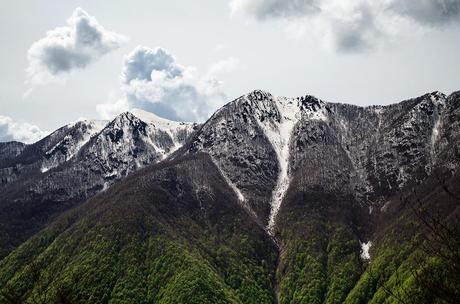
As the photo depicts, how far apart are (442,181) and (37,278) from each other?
21002 mm

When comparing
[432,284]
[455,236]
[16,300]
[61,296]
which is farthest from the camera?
[16,300]

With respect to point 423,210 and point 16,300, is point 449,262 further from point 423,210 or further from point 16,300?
point 16,300

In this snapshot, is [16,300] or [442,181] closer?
[442,181]

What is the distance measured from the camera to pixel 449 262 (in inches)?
980

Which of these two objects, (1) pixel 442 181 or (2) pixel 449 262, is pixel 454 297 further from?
(1) pixel 442 181

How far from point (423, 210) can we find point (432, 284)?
3.26 m

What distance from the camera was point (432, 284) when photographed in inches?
860

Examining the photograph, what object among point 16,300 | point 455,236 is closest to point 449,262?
point 455,236

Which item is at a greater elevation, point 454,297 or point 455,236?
point 455,236

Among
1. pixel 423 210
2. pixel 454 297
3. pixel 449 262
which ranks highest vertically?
pixel 423 210

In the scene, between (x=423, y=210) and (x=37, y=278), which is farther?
(x=37, y=278)

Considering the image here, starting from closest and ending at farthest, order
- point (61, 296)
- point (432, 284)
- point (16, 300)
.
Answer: point (432, 284) → point (61, 296) → point (16, 300)

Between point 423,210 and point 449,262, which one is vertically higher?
point 423,210

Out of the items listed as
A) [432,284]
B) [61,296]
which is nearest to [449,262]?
[432,284]
